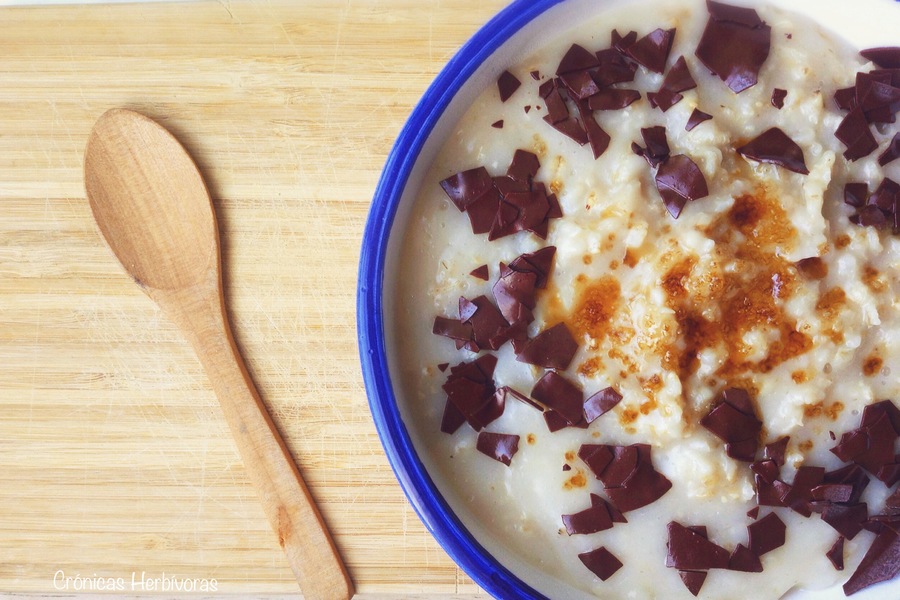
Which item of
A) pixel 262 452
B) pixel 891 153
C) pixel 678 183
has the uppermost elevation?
pixel 891 153

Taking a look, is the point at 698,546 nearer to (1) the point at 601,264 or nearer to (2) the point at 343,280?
(1) the point at 601,264

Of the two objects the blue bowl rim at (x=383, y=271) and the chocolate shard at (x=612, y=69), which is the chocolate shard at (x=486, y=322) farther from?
the chocolate shard at (x=612, y=69)

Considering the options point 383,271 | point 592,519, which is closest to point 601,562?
point 592,519

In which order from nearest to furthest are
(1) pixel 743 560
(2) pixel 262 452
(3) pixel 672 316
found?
(3) pixel 672 316 < (1) pixel 743 560 < (2) pixel 262 452

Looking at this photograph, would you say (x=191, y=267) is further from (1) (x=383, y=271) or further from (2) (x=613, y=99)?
(2) (x=613, y=99)

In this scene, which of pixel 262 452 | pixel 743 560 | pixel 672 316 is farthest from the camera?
pixel 262 452

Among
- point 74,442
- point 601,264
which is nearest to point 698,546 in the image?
point 601,264

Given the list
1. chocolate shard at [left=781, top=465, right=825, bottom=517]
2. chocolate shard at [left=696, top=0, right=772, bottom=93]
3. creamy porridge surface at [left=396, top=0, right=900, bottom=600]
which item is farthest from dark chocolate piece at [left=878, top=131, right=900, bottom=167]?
chocolate shard at [left=781, top=465, right=825, bottom=517]
